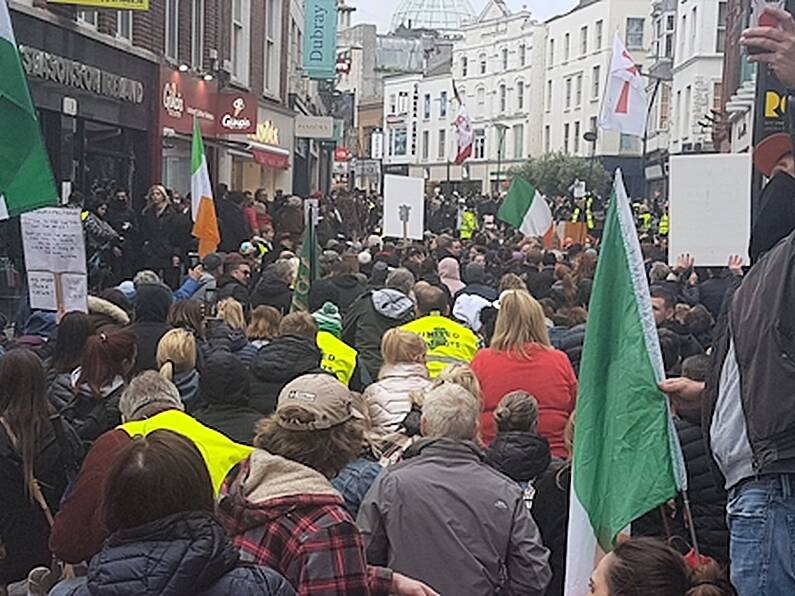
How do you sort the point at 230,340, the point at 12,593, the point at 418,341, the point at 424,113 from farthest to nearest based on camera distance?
the point at 424,113, the point at 230,340, the point at 418,341, the point at 12,593

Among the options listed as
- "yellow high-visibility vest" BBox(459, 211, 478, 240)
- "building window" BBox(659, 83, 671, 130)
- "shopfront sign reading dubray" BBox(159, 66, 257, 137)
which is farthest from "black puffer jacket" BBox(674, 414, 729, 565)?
"building window" BBox(659, 83, 671, 130)

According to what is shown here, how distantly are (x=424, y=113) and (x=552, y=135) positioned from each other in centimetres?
1956

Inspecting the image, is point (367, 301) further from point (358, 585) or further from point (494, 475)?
point (358, 585)

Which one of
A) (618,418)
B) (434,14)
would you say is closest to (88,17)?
(618,418)

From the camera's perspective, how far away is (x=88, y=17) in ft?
60.4

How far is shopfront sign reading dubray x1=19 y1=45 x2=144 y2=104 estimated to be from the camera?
610 inches

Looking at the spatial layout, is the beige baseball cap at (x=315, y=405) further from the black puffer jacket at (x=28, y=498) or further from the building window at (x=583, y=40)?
the building window at (x=583, y=40)

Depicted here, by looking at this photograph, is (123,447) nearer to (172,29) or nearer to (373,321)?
(373,321)

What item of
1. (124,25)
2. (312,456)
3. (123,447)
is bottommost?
(312,456)

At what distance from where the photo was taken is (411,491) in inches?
196

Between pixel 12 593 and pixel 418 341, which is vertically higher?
pixel 418 341

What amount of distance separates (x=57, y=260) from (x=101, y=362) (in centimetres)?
161

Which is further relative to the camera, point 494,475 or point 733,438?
point 494,475

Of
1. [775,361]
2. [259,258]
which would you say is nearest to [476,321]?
[259,258]
